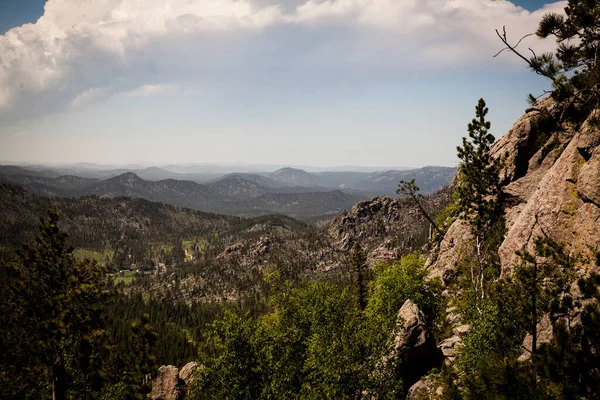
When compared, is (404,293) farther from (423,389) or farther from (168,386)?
(168,386)

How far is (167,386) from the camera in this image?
51.4 m

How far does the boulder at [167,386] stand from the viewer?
49.9 metres

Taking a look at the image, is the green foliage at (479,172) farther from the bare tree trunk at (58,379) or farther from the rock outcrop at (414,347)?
the bare tree trunk at (58,379)

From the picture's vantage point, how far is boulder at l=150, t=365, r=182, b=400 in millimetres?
49938

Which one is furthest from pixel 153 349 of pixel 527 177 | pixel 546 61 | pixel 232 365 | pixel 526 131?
pixel 526 131

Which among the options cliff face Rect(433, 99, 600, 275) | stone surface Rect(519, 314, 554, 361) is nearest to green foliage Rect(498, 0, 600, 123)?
cliff face Rect(433, 99, 600, 275)

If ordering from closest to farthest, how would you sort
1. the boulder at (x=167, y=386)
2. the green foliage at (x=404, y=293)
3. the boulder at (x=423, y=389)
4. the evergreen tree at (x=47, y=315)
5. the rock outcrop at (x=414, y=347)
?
the evergreen tree at (x=47, y=315)
the boulder at (x=423, y=389)
the rock outcrop at (x=414, y=347)
the green foliage at (x=404, y=293)
the boulder at (x=167, y=386)

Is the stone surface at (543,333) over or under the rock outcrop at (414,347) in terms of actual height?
over

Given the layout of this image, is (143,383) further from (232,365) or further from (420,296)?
(420,296)

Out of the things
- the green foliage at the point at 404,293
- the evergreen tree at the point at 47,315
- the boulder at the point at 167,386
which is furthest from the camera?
the boulder at the point at 167,386

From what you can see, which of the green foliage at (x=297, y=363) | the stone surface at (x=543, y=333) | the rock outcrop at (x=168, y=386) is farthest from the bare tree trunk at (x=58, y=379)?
the stone surface at (x=543, y=333)

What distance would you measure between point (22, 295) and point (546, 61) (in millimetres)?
40057

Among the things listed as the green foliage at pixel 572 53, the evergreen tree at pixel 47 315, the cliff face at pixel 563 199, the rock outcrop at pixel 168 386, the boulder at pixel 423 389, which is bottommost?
the rock outcrop at pixel 168 386

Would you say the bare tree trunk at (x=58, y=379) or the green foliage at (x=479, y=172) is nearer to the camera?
the bare tree trunk at (x=58, y=379)
